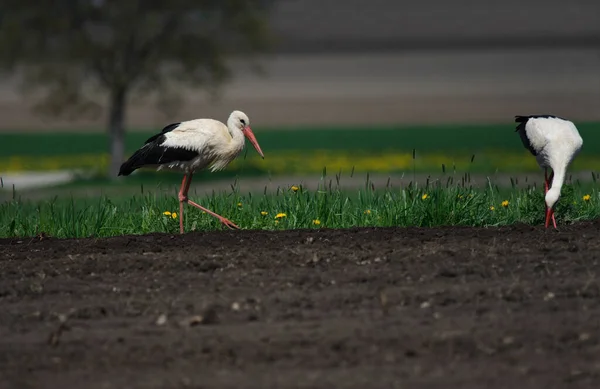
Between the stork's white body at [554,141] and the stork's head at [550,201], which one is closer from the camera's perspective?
the stork's head at [550,201]

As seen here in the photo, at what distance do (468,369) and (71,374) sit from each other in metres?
1.88

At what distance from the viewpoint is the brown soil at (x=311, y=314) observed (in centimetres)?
527

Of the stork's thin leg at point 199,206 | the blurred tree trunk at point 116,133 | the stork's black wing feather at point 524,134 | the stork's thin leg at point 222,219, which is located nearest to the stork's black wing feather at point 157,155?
the stork's thin leg at point 199,206

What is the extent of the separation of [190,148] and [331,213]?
1685mm

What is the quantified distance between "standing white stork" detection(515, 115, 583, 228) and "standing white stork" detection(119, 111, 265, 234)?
2.57 metres

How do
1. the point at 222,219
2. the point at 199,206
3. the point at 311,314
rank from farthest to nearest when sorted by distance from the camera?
the point at 199,206 → the point at 222,219 → the point at 311,314

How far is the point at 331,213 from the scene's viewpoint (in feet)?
32.6

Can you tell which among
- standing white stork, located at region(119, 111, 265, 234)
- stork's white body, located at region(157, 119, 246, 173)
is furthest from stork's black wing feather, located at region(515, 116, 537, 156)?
stork's white body, located at region(157, 119, 246, 173)

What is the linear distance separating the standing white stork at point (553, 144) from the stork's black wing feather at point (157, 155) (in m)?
3.22

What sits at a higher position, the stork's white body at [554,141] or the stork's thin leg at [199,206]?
the stork's white body at [554,141]

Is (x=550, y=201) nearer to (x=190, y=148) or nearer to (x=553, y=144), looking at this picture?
(x=553, y=144)

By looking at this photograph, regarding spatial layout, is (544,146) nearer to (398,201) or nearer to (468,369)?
(398,201)

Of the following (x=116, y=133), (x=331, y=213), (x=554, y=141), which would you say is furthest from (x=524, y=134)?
(x=116, y=133)

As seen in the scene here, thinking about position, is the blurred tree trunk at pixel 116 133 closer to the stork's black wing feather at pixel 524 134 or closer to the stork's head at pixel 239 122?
the stork's head at pixel 239 122
